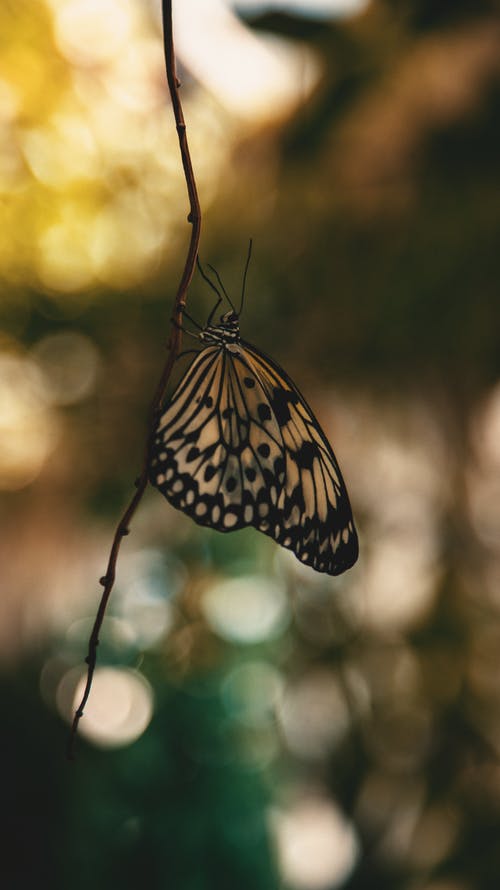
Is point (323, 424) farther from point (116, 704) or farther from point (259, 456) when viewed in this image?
point (259, 456)

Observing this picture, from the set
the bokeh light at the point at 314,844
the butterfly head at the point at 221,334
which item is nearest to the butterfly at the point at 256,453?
the butterfly head at the point at 221,334

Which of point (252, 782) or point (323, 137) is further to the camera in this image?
point (252, 782)

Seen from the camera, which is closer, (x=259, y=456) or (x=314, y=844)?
(x=259, y=456)

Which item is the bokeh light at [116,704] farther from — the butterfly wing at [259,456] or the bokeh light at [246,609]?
the butterfly wing at [259,456]

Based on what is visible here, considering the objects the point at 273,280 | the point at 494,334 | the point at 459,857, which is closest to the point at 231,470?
the point at 273,280

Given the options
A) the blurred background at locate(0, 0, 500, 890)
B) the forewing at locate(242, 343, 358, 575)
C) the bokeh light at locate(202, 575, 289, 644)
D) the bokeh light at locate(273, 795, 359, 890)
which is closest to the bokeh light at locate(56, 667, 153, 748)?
the blurred background at locate(0, 0, 500, 890)

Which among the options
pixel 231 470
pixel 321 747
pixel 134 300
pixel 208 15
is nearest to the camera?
pixel 231 470

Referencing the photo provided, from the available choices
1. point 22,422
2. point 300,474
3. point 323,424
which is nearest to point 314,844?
point 323,424

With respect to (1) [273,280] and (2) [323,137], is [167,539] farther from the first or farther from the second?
(2) [323,137]
